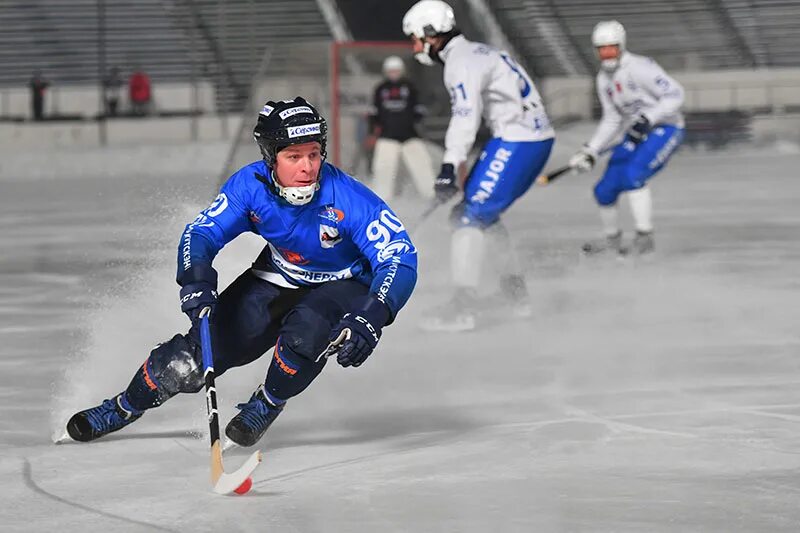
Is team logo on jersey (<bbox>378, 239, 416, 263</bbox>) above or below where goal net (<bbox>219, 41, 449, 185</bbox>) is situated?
above

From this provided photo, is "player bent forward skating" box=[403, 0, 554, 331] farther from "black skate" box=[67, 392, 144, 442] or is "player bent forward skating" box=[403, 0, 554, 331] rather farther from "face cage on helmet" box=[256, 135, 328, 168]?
"face cage on helmet" box=[256, 135, 328, 168]

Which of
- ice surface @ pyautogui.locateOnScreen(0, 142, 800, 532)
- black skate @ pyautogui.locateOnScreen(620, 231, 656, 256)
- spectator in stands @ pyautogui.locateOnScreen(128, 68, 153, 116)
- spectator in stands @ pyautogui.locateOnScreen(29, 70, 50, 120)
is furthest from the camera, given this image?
spectator in stands @ pyautogui.locateOnScreen(128, 68, 153, 116)

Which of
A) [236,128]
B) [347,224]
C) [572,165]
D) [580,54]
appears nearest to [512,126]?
[572,165]

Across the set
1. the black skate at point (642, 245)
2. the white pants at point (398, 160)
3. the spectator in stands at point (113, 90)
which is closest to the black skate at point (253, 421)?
the black skate at point (642, 245)

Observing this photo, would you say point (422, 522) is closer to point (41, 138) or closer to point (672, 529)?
point (672, 529)

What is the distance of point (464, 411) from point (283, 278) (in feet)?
2.63

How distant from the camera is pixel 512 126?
6.75 m

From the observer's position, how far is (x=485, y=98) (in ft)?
22.2

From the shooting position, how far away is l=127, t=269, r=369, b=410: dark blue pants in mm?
3857

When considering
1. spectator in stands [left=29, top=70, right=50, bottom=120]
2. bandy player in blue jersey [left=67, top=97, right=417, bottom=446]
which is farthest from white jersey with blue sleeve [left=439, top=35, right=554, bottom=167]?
spectator in stands [left=29, top=70, right=50, bottom=120]

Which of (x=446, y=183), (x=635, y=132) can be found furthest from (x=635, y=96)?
(x=446, y=183)

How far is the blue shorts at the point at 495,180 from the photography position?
6660 millimetres

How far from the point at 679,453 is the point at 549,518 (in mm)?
752

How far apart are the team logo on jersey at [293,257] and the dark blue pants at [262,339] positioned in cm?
8
